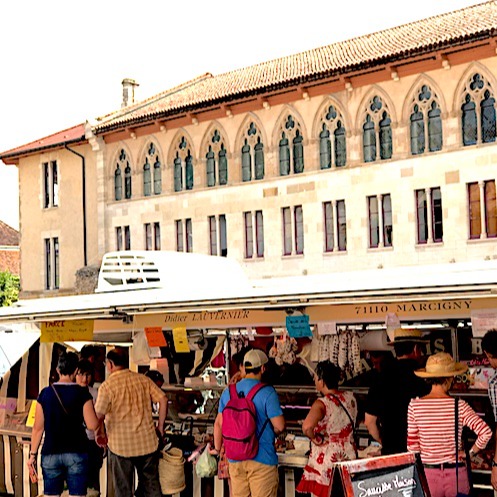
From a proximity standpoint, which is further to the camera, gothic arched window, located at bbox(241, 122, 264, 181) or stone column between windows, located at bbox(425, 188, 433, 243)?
gothic arched window, located at bbox(241, 122, 264, 181)

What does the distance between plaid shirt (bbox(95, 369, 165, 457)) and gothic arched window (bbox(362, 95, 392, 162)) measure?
21.0 metres

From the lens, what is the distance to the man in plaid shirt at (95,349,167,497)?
8516 mm

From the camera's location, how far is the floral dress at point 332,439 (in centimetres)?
770

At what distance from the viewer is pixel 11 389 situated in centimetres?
1247

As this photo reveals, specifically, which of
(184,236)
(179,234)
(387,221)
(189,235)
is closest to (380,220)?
(387,221)

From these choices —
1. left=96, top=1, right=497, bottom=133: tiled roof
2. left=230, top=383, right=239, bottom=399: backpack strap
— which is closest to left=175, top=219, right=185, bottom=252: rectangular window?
left=96, top=1, right=497, bottom=133: tiled roof

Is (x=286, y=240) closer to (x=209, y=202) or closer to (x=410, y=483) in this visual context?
(x=209, y=202)

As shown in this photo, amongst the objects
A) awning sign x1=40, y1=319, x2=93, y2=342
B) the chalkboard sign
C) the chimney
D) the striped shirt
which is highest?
the chimney

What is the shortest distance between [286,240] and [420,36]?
7.30 m

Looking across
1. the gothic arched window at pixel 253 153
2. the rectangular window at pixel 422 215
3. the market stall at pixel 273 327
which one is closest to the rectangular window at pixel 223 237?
the gothic arched window at pixel 253 153

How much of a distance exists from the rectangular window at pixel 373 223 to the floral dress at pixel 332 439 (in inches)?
838

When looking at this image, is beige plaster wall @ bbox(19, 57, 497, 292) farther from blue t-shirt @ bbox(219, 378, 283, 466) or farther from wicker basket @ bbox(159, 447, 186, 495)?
blue t-shirt @ bbox(219, 378, 283, 466)

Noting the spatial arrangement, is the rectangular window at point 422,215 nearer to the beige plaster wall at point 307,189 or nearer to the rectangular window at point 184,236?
the beige plaster wall at point 307,189

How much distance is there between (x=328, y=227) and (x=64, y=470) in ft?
72.8
